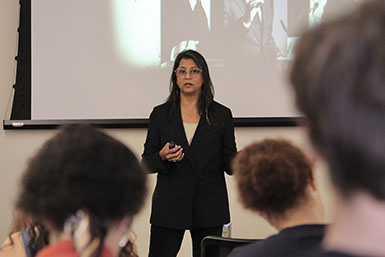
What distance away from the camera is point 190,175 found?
263cm

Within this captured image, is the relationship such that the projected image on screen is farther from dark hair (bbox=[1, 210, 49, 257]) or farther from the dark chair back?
dark hair (bbox=[1, 210, 49, 257])

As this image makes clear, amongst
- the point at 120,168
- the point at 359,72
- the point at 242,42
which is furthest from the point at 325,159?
the point at 242,42

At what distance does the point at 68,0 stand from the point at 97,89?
69 cm

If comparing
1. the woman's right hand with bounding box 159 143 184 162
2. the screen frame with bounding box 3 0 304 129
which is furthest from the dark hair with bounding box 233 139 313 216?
the screen frame with bounding box 3 0 304 129

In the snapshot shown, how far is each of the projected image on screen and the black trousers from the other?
1.32 metres

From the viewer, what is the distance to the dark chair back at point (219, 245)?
1.75 metres

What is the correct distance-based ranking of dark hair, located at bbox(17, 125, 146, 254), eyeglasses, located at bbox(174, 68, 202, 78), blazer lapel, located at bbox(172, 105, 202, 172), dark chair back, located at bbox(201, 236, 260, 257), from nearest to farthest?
dark hair, located at bbox(17, 125, 146, 254) < dark chair back, located at bbox(201, 236, 260, 257) < blazer lapel, located at bbox(172, 105, 202, 172) < eyeglasses, located at bbox(174, 68, 202, 78)

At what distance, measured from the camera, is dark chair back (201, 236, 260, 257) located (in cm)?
175

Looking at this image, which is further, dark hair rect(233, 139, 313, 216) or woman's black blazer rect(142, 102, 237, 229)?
woman's black blazer rect(142, 102, 237, 229)

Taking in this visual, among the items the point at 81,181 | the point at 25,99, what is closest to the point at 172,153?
the point at 25,99

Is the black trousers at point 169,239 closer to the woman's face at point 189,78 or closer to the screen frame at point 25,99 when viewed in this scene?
the woman's face at point 189,78

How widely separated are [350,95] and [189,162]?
7.03ft

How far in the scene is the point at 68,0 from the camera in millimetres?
3783

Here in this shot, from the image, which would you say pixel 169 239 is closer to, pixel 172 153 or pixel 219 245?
pixel 172 153
